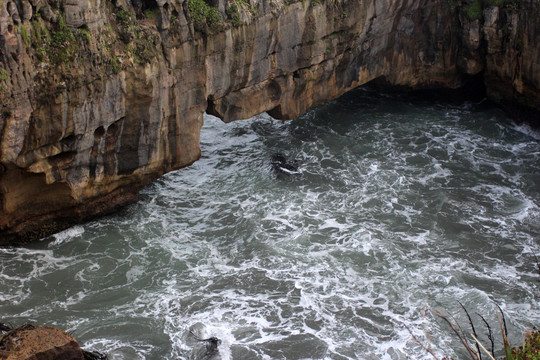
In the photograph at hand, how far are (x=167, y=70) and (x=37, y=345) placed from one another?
882 centimetres

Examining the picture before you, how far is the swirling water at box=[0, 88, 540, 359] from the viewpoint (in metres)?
14.0

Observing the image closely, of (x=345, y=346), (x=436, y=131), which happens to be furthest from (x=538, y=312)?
(x=436, y=131)

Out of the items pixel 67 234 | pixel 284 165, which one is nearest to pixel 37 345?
pixel 67 234

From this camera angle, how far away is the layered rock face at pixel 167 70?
49.4 ft

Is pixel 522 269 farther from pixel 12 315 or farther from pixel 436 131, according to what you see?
pixel 12 315

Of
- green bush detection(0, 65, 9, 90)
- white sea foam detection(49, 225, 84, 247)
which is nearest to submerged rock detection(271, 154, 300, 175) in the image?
white sea foam detection(49, 225, 84, 247)

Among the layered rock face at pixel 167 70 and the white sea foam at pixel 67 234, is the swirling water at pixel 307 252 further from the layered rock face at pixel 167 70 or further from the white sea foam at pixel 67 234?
the layered rock face at pixel 167 70

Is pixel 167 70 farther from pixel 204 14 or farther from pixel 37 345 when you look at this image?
pixel 37 345

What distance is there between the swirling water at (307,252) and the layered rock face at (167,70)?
1.49 m

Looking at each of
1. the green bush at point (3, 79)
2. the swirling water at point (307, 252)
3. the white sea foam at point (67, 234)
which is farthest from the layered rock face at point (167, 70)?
the swirling water at point (307, 252)

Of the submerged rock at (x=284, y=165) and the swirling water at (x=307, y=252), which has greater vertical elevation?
the submerged rock at (x=284, y=165)

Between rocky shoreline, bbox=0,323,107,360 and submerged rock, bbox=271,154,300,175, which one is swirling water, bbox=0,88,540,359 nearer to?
submerged rock, bbox=271,154,300,175

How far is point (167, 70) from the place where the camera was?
17.6 meters

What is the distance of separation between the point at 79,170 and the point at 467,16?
626 inches
